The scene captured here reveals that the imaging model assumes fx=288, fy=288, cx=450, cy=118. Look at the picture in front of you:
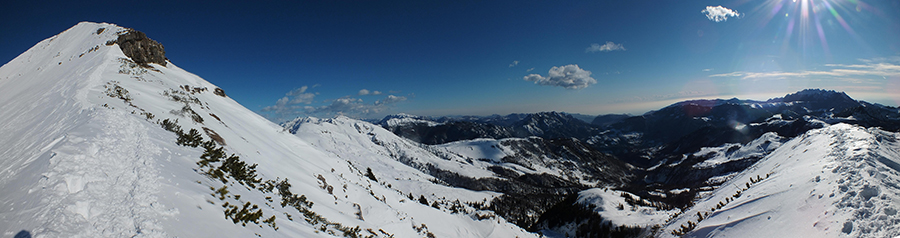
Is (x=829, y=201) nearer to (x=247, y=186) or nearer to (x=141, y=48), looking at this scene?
(x=247, y=186)

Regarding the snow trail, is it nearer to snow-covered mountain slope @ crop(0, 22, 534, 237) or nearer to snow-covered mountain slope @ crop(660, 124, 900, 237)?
snow-covered mountain slope @ crop(0, 22, 534, 237)

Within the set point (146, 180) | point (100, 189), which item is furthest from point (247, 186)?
point (100, 189)

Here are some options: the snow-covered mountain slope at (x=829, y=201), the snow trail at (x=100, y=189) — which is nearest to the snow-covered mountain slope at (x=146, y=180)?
the snow trail at (x=100, y=189)

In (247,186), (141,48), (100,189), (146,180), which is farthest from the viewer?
(141,48)

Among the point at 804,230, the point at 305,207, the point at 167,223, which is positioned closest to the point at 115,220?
the point at 167,223

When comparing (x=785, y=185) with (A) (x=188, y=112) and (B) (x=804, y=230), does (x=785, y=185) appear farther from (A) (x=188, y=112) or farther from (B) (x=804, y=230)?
(A) (x=188, y=112)

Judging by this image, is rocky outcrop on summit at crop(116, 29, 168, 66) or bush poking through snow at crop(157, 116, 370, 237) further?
rocky outcrop on summit at crop(116, 29, 168, 66)

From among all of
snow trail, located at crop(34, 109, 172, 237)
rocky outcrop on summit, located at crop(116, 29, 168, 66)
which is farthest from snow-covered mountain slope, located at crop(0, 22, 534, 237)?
rocky outcrop on summit, located at crop(116, 29, 168, 66)
